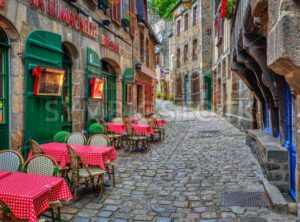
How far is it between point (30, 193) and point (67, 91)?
17.5 feet

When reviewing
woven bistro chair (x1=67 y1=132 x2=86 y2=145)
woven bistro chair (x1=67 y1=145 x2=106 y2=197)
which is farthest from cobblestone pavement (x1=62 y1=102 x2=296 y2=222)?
woven bistro chair (x1=67 y1=132 x2=86 y2=145)

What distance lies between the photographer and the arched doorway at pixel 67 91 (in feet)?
25.4

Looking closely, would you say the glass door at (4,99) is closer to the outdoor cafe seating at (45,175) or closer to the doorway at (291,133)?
Answer: the outdoor cafe seating at (45,175)

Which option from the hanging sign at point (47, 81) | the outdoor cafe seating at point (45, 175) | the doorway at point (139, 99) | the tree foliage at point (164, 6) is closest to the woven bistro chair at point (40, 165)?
the outdoor cafe seating at point (45, 175)

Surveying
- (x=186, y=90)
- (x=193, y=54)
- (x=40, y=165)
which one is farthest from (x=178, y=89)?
(x=40, y=165)

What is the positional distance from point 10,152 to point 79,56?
4.69 meters

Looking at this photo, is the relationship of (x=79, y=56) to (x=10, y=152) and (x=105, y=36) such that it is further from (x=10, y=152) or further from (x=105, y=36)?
(x=10, y=152)

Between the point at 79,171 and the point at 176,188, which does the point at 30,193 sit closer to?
the point at 79,171

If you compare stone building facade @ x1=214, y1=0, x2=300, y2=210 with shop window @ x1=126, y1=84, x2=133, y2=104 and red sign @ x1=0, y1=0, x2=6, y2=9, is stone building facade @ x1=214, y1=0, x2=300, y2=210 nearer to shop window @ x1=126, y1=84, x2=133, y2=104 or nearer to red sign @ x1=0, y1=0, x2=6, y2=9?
red sign @ x1=0, y1=0, x2=6, y2=9

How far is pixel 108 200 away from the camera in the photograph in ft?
14.7

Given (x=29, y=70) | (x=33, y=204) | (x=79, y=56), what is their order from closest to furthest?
(x=33, y=204) → (x=29, y=70) → (x=79, y=56)

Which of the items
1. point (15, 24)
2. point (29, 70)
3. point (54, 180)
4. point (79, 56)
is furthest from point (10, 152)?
point (79, 56)

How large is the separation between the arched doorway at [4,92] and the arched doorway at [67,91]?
225 centimetres

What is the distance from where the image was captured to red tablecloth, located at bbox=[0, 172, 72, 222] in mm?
2662
